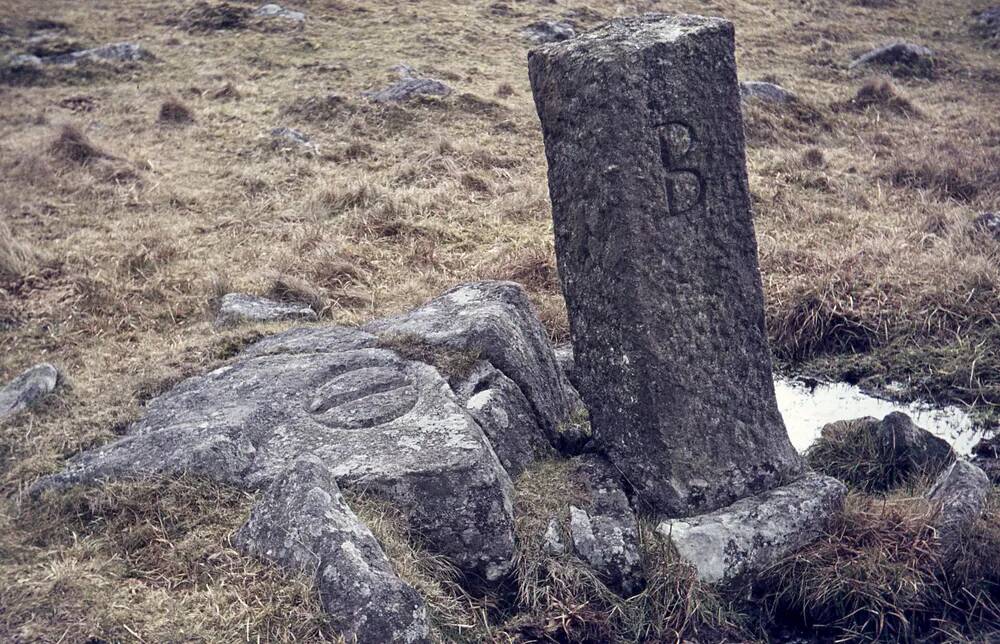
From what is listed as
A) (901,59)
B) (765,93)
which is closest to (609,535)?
(765,93)

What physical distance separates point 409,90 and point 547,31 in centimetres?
511

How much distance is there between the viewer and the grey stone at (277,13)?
17453 millimetres

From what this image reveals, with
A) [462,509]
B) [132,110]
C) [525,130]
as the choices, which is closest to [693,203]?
[462,509]

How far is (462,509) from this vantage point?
3971mm

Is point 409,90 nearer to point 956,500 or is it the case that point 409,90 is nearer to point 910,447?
point 910,447

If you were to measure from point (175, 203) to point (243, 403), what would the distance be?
604 cm

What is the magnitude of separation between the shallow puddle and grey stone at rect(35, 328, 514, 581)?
234cm

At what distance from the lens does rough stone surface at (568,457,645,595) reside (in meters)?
4.04

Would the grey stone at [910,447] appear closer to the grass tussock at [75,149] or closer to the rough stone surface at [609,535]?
the rough stone surface at [609,535]

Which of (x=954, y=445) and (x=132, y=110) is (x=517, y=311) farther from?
(x=132, y=110)

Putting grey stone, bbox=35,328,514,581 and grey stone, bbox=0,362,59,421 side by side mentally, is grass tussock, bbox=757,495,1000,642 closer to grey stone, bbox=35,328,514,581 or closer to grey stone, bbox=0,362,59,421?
grey stone, bbox=35,328,514,581

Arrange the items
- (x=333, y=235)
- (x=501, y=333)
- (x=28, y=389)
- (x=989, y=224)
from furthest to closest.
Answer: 1. (x=333, y=235)
2. (x=989, y=224)
3. (x=28, y=389)
4. (x=501, y=333)

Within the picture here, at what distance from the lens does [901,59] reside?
16.3m

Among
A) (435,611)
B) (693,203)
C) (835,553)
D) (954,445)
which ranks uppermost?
(693,203)
